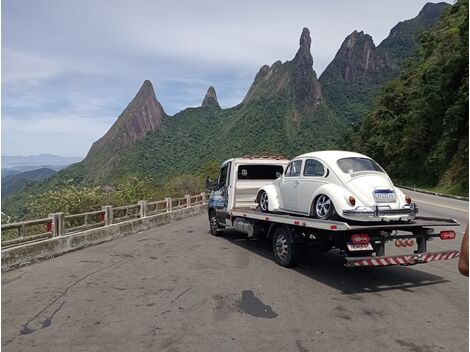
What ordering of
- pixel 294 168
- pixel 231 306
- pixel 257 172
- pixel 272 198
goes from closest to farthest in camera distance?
pixel 231 306, pixel 294 168, pixel 272 198, pixel 257 172

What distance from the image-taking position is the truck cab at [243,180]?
12578 millimetres

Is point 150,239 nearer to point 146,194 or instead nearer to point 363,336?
point 363,336

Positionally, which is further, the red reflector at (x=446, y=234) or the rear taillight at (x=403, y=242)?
the red reflector at (x=446, y=234)

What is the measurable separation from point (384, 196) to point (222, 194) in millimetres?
6294

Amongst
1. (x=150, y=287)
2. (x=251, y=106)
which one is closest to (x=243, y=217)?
(x=150, y=287)

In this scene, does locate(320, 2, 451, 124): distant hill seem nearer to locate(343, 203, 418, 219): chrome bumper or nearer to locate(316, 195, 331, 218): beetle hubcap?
locate(316, 195, 331, 218): beetle hubcap

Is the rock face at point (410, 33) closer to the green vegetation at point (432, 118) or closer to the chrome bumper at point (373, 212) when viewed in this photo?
the green vegetation at point (432, 118)

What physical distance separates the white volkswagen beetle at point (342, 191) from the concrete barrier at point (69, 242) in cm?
572

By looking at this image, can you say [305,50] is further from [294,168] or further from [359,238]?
[359,238]

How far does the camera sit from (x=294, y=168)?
9.55 meters

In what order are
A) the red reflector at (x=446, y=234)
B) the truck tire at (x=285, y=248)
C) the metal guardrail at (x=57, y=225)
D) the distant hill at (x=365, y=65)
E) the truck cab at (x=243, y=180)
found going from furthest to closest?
1. the distant hill at (x=365, y=65)
2. the truck cab at (x=243, y=180)
3. the metal guardrail at (x=57, y=225)
4. the truck tire at (x=285, y=248)
5. the red reflector at (x=446, y=234)

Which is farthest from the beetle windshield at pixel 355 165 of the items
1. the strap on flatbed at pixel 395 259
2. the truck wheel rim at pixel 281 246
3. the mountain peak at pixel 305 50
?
the mountain peak at pixel 305 50

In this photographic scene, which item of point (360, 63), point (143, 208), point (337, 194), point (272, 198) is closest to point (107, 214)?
point (143, 208)

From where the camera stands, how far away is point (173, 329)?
5.38m
